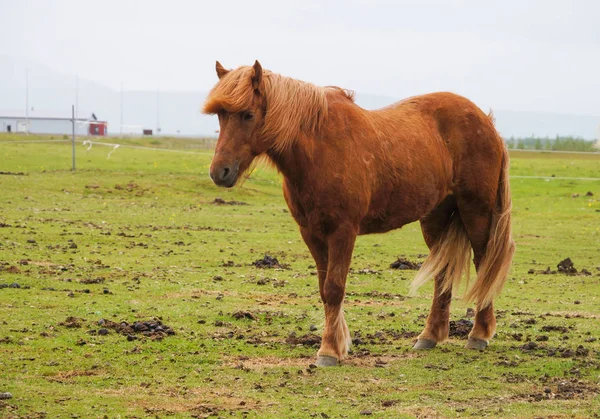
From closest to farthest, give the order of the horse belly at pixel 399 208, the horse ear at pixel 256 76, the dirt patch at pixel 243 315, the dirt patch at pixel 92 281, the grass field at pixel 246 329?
the grass field at pixel 246 329, the horse ear at pixel 256 76, the horse belly at pixel 399 208, the dirt patch at pixel 243 315, the dirt patch at pixel 92 281

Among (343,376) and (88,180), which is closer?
(343,376)

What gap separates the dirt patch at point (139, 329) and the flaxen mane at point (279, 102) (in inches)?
90.8

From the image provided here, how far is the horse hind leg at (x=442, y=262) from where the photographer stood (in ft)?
27.6

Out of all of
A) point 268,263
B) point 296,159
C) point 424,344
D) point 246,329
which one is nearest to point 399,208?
point 296,159

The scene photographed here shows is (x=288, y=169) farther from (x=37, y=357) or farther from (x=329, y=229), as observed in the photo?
(x=37, y=357)

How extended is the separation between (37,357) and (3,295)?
290cm

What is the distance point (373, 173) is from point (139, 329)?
2792 millimetres

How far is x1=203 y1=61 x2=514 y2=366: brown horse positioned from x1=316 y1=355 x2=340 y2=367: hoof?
13 millimetres

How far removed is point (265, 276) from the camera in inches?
489

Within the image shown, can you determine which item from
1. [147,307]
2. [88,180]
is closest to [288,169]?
[147,307]

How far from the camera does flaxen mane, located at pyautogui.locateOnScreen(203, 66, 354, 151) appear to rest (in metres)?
6.98

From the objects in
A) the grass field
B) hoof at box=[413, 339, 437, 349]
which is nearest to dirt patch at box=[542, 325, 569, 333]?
the grass field

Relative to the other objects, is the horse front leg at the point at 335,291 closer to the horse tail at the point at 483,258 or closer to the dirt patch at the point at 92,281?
the horse tail at the point at 483,258

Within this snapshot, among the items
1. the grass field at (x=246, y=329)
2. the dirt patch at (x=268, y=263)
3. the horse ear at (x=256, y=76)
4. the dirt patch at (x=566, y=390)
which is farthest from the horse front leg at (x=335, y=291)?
the dirt patch at (x=268, y=263)
